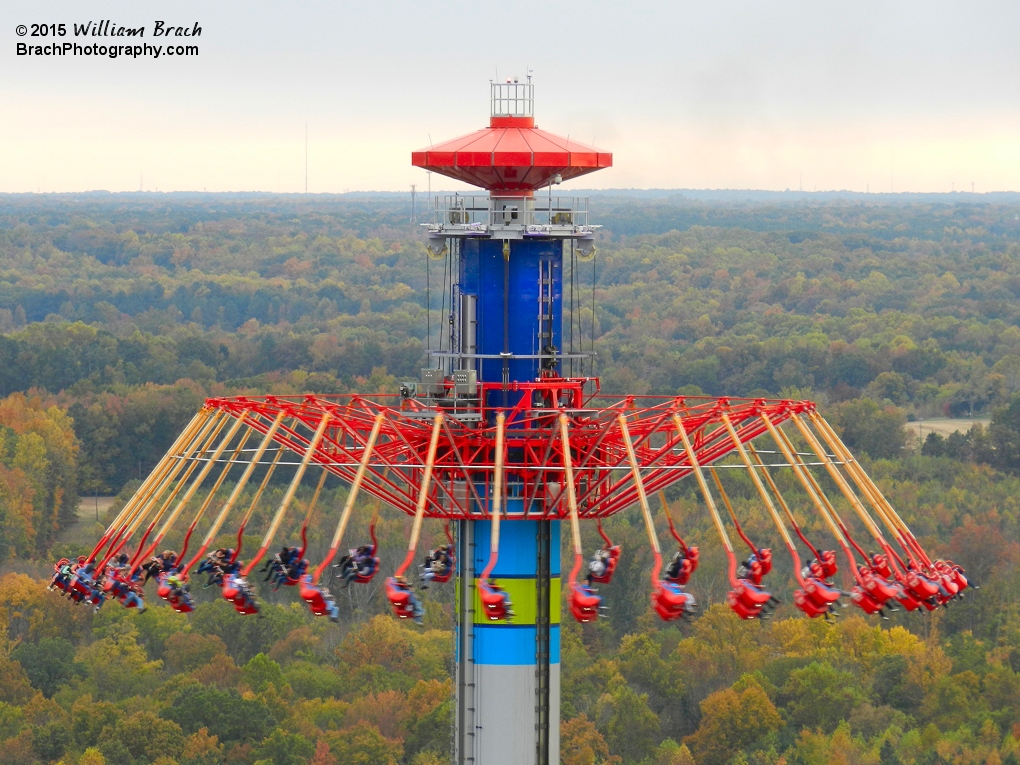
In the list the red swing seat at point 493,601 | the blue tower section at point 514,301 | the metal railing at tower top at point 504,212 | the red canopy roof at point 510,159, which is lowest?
the red swing seat at point 493,601

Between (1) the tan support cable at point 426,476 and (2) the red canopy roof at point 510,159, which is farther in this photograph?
(2) the red canopy roof at point 510,159

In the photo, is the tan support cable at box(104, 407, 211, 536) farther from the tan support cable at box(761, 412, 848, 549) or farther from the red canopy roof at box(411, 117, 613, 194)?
the tan support cable at box(761, 412, 848, 549)

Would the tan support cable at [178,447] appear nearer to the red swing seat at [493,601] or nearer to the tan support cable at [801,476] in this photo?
the red swing seat at [493,601]

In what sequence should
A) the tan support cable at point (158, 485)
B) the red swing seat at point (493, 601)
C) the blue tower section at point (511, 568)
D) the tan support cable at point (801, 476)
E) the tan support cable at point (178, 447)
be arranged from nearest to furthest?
the tan support cable at point (801, 476) → the red swing seat at point (493, 601) → the tan support cable at point (158, 485) → the tan support cable at point (178, 447) → the blue tower section at point (511, 568)

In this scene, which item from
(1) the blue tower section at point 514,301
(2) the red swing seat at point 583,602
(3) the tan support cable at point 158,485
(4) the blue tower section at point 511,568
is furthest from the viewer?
(1) the blue tower section at point 514,301

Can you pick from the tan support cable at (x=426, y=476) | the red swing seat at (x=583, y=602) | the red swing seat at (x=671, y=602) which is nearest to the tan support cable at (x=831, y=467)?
the red swing seat at (x=671, y=602)

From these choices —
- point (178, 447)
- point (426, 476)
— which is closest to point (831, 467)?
point (426, 476)

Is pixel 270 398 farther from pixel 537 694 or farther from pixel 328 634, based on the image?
pixel 328 634
